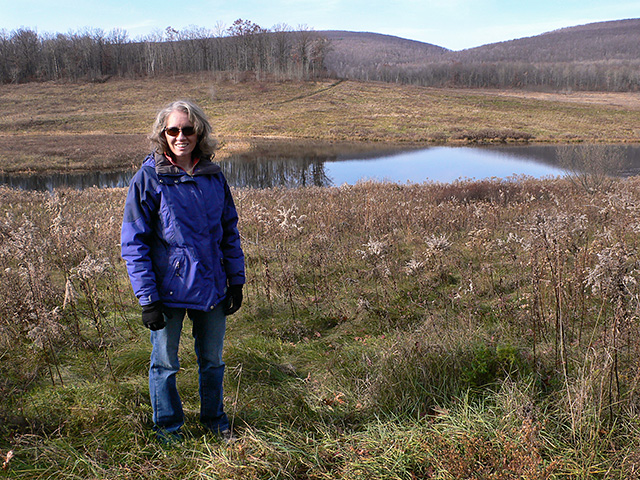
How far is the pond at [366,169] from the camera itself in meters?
21.2

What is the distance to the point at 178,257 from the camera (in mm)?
2432

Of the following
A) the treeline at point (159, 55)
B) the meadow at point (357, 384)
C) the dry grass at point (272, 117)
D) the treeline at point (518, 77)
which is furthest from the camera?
the treeline at point (518, 77)

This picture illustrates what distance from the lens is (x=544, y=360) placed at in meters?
3.06

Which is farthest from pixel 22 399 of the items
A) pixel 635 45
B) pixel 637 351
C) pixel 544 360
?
pixel 635 45

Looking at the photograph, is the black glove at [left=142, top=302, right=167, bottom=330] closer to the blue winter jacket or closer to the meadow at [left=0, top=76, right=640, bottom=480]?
the blue winter jacket

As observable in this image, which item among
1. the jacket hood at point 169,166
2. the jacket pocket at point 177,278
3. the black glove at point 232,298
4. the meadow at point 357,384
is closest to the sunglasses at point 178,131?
the jacket hood at point 169,166

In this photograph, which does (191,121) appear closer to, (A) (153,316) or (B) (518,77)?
(A) (153,316)

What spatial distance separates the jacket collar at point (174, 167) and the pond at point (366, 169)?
53.5 feet

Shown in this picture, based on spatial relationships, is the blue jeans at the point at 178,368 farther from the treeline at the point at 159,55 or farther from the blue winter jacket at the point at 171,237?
the treeline at the point at 159,55

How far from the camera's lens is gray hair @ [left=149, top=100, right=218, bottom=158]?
8.30 ft

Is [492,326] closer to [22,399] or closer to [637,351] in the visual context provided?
[637,351]

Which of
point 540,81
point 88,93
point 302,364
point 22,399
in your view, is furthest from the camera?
point 540,81

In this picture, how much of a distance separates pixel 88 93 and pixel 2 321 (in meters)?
72.8

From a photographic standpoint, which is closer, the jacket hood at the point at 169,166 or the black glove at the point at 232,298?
the jacket hood at the point at 169,166
